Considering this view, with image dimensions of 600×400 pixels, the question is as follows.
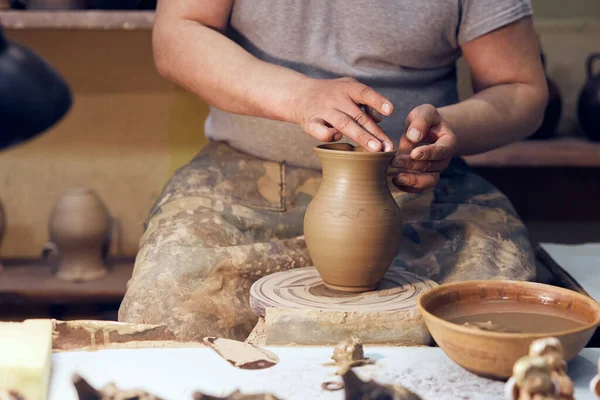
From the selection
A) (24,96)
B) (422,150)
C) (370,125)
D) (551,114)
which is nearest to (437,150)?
(422,150)

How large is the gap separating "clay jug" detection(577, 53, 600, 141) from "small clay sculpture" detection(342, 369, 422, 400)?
1.91 metres

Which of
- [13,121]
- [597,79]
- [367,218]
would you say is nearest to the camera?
[13,121]

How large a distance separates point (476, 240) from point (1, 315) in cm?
203

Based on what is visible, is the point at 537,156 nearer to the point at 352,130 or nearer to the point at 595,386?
the point at 352,130

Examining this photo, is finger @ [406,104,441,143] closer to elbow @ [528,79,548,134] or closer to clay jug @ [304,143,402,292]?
clay jug @ [304,143,402,292]

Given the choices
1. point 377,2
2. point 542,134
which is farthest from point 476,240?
point 542,134

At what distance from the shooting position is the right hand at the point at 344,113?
4.58 feet

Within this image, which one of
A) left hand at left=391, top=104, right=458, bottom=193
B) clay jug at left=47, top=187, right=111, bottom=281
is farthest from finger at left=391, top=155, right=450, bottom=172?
clay jug at left=47, top=187, right=111, bottom=281

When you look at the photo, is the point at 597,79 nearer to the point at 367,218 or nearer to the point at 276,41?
the point at 276,41

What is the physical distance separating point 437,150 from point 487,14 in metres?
0.50

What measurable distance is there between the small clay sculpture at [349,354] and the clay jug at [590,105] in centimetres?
184

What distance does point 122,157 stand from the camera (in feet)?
9.95

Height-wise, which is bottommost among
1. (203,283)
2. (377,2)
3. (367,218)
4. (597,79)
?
(203,283)

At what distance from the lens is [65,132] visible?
300 cm
